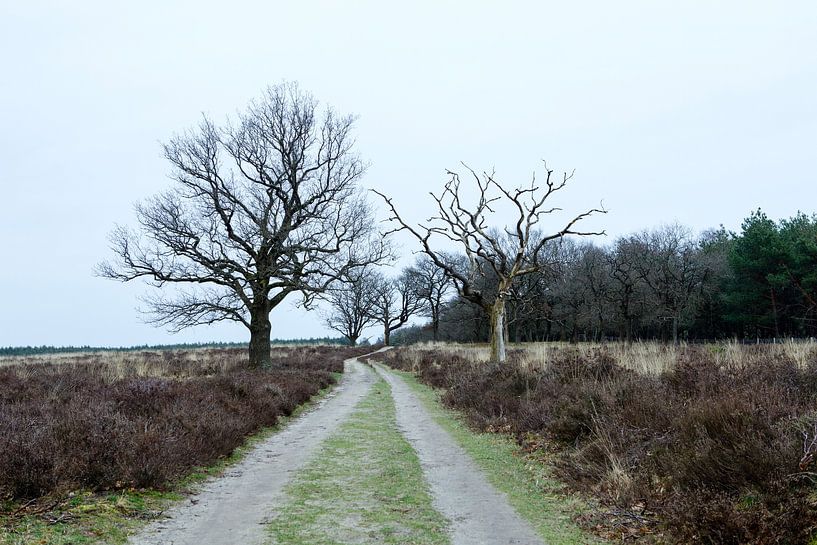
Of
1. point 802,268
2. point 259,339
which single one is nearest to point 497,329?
point 259,339

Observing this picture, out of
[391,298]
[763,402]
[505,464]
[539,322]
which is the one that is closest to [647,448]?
[763,402]

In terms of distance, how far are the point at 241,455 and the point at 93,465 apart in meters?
→ 3.33


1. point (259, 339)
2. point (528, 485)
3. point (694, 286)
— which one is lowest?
point (528, 485)

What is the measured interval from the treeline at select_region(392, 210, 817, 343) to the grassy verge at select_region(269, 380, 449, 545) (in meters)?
27.9

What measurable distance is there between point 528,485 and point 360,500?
Answer: 2451 millimetres

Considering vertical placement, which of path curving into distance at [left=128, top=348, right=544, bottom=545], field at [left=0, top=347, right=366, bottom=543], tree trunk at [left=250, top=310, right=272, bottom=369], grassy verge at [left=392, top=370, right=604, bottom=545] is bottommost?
grassy verge at [left=392, top=370, right=604, bottom=545]

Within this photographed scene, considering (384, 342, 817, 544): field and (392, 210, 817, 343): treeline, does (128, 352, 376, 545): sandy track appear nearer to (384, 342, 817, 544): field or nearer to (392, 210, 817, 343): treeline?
(384, 342, 817, 544): field

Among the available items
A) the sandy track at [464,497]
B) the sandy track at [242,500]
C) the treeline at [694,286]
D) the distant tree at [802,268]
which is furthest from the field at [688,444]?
the distant tree at [802,268]

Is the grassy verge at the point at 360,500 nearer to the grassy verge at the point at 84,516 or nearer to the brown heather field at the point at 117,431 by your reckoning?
the grassy verge at the point at 84,516

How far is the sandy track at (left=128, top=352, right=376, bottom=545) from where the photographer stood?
19.0 ft

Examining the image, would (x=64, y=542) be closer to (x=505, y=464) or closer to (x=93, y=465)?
(x=93, y=465)

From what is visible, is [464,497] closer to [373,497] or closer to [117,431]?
[373,497]

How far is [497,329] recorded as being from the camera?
20.2 m

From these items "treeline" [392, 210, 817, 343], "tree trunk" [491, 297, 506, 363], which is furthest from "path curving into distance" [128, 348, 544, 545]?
"treeline" [392, 210, 817, 343]
